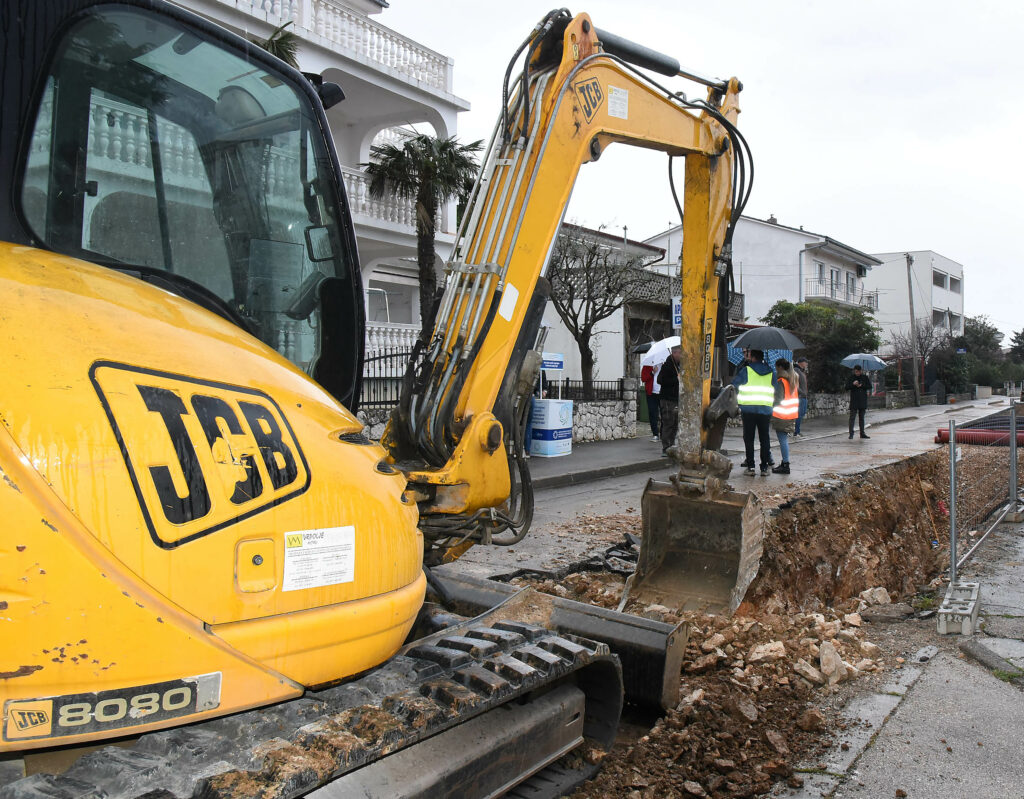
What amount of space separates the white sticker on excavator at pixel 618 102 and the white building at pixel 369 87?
10131mm

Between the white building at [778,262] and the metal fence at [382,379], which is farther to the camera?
the white building at [778,262]

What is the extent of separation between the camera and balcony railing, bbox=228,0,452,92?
49.1ft

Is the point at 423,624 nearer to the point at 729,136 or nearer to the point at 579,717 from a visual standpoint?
the point at 579,717

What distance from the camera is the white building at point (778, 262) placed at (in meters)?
41.8

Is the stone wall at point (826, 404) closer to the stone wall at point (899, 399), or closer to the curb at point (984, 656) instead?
the stone wall at point (899, 399)

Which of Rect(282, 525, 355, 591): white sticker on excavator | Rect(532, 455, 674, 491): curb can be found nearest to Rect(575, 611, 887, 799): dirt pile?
Rect(282, 525, 355, 591): white sticker on excavator

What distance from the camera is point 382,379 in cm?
1208

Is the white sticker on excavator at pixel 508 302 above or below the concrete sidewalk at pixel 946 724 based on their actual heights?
above

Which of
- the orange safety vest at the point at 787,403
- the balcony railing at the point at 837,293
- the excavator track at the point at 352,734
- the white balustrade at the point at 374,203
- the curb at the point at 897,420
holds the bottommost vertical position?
the curb at the point at 897,420

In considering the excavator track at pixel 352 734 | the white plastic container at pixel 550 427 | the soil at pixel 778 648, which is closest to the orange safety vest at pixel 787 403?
the soil at pixel 778 648

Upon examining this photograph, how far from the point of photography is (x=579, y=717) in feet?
9.84

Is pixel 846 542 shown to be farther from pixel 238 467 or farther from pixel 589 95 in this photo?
pixel 238 467

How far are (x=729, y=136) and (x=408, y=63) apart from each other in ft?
45.6

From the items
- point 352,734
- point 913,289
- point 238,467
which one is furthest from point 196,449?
point 913,289
